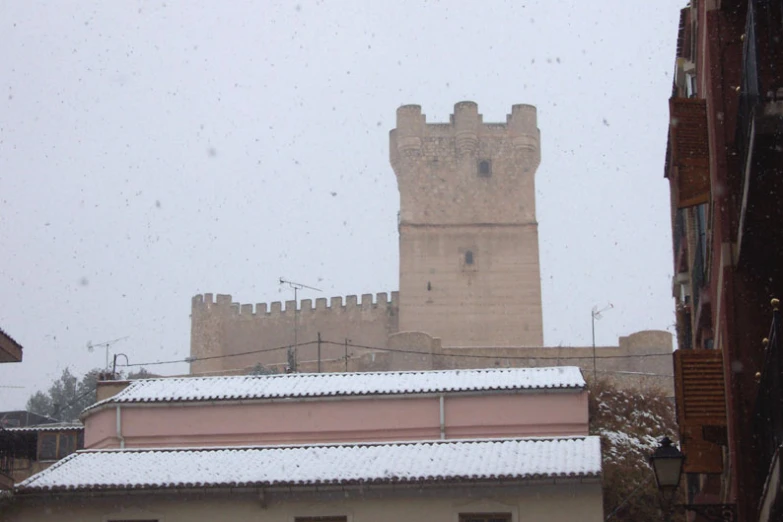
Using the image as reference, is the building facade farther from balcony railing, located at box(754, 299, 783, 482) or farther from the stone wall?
the stone wall

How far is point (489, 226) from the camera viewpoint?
5644 centimetres

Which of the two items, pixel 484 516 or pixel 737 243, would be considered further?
pixel 484 516

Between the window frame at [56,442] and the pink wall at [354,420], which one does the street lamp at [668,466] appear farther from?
the window frame at [56,442]

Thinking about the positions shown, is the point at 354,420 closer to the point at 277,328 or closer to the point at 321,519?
the point at 321,519

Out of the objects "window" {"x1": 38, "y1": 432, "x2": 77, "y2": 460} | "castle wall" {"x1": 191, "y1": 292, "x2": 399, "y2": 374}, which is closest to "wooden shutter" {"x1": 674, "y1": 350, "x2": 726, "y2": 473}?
"window" {"x1": 38, "y1": 432, "x2": 77, "y2": 460}

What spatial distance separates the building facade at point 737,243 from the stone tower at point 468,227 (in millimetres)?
40031

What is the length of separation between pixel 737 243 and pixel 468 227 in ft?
150

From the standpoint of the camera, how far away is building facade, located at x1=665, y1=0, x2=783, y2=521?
8820 millimetres

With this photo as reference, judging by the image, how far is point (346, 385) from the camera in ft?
73.4

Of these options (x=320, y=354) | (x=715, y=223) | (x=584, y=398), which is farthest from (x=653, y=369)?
(x=715, y=223)

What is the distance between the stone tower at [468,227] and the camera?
54.9 meters

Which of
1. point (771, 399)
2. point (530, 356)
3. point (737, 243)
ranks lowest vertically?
point (771, 399)

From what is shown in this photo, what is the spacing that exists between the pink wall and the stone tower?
32232 millimetres

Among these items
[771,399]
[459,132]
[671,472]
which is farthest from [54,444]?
[459,132]
